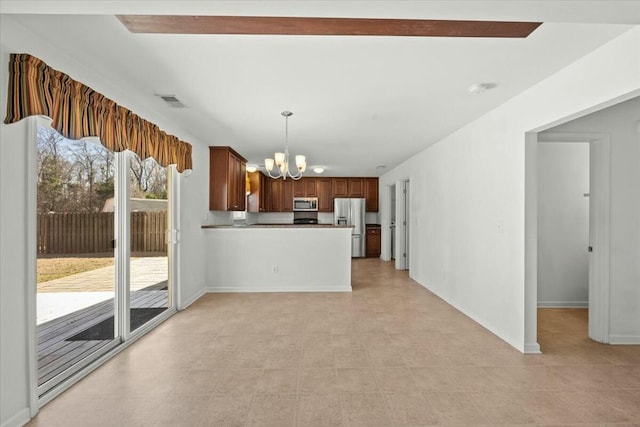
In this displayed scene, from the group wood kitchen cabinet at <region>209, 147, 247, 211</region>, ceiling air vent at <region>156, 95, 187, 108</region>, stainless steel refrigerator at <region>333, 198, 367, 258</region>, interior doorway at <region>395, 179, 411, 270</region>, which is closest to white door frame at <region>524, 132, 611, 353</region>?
ceiling air vent at <region>156, 95, 187, 108</region>

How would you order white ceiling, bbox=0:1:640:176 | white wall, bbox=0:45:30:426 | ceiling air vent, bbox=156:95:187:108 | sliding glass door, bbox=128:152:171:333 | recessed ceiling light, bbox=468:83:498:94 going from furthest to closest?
sliding glass door, bbox=128:152:171:333 → ceiling air vent, bbox=156:95:187:108 → recessed ceiling light, bbox=468:83:498:94 → white wall, bbox=0:45:30:426 → white ceiling, bbox=0:1:640:176

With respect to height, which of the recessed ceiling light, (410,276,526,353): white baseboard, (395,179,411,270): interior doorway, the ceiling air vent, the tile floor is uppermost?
the ceiling air vent

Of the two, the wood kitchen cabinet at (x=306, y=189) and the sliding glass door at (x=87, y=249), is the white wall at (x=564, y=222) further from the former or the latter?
the wood kitchen cabinet at (x=306, y=189)

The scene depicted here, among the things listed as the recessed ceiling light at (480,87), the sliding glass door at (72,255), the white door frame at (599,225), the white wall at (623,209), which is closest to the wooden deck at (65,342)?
the sliding glass door at (72,255)

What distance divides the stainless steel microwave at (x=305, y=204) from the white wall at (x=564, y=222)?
18.6ft

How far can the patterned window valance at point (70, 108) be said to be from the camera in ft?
6.02

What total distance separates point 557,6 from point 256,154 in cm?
502

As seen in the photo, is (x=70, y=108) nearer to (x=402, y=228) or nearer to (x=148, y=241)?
(x=148, y=241)

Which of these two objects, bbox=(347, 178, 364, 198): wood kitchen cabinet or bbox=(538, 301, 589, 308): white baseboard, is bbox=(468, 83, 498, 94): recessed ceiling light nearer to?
bbox=(538, 301, 589, 308): white baseboard

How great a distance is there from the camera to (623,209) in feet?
10.3

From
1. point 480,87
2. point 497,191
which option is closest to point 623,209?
point 497,191

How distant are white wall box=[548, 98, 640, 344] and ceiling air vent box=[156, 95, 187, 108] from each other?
11.8 ft

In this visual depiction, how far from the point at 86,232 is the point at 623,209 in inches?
188

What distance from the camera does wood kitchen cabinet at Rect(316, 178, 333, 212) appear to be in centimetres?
908
